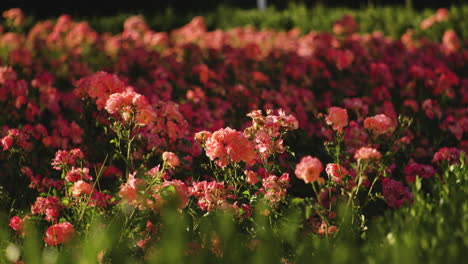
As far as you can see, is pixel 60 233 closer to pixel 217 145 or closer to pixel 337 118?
pixel 217 145

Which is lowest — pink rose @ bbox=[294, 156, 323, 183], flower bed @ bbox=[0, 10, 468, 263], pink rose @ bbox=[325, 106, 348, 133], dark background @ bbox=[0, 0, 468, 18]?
dark background @ bbox=[0, 0, 468, 18]

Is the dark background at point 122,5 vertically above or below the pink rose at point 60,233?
below

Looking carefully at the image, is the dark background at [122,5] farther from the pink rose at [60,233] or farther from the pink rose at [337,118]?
the pink rose at [60,233]

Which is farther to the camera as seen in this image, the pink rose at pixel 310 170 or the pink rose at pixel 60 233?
the pink rose at pixel 60 233

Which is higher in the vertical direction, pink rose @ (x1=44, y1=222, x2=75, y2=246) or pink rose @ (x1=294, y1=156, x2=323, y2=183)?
pink rose @ (x1=294, y1=156, x2=323, y2=183)

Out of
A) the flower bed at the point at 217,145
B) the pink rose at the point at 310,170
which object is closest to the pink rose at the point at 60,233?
the flower bed at the point at 217,145

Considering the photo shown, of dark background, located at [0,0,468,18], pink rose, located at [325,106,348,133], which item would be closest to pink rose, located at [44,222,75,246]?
pink rose, located at [325,106,348,133]

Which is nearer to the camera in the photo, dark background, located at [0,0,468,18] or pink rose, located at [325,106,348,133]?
pink rose, located at [325,106,348,133]

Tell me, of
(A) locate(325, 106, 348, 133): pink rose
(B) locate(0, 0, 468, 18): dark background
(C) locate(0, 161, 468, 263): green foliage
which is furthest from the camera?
(B) locate(0, 0, 468, 18): dark background

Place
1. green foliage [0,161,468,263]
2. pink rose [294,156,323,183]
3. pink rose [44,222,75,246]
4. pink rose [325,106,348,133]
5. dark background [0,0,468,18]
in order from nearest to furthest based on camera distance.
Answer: green foliage [0,161,468,263], pink rose [294,156,323,183], pink rose [44,222,75,246], pink rose [325,106,348,133], dark background [0,0,468,18]

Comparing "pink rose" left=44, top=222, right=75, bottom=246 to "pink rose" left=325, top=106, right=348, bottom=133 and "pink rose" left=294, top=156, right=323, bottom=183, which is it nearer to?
"pink rose" left=294, top=156, right=323, bottom=183

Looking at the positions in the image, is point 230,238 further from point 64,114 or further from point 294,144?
point 64,114

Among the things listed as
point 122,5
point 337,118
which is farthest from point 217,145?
Result: point 122,5

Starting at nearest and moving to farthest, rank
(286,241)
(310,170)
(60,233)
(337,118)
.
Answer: (310,170) < (60,233) < (286,241) < (337,118)
